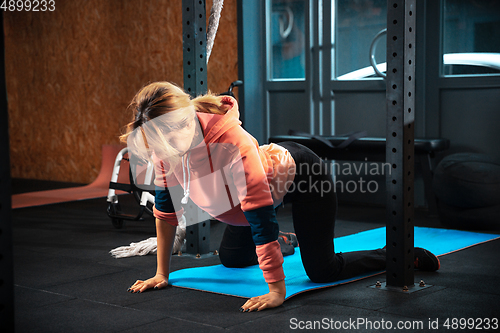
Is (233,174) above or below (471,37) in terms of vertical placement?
below

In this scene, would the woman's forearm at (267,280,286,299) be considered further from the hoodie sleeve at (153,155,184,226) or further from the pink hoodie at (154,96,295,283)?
the hoodie sleeve at (153,155,184,226)

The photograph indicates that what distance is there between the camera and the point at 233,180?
2227 mm

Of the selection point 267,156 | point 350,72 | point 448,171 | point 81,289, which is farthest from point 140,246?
point 350,72

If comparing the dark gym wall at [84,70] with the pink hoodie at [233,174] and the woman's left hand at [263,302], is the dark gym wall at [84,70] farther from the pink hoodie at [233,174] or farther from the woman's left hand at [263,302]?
the woman's left hand at [263,302]

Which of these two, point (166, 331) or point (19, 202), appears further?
point (19, 202)

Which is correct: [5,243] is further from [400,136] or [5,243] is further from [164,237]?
[400,136]

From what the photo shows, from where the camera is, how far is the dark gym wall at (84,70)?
6.11 metres

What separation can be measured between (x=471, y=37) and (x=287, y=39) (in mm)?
1670

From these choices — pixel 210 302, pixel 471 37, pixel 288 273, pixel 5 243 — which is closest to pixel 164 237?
pixel 210 302

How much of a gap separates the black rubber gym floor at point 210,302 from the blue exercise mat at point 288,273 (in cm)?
7

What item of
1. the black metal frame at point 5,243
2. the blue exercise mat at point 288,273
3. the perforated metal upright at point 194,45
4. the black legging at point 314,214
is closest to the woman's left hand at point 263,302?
the blue exercise mat at point 288,273

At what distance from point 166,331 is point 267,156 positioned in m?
0.78

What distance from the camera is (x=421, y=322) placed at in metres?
2.11

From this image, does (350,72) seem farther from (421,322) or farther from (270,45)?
(421,322)
